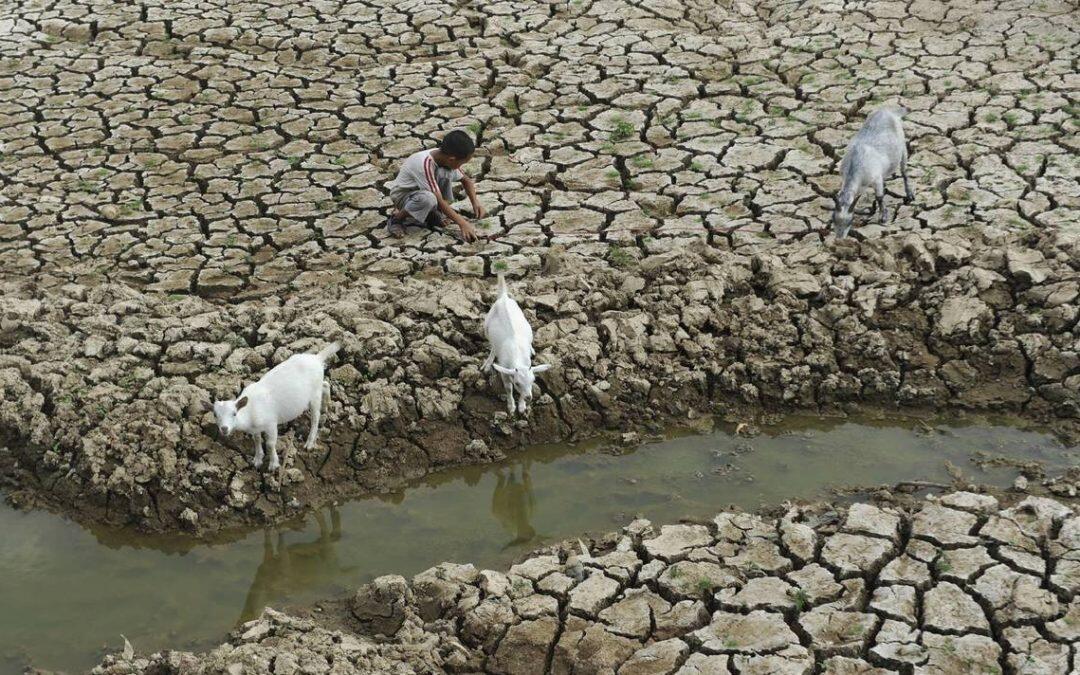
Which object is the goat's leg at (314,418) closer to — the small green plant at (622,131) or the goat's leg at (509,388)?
the goat's leg at (509,388)

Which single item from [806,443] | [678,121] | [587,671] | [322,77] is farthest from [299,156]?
[587,671]

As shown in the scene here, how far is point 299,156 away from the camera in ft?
32.4

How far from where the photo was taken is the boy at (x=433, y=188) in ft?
28.0

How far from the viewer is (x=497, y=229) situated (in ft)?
28.7

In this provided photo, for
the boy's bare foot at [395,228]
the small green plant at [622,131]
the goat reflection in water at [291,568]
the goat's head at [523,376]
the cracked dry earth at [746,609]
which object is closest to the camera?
the cracked dry earth at [746,609]

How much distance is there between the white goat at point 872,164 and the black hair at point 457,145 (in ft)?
8.48

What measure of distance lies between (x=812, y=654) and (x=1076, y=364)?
315 cm

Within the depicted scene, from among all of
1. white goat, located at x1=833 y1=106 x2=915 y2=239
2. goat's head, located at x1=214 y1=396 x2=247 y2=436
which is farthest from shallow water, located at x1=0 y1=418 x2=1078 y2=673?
white goat, located at x1=833 y1=106 x2=915 y2=239

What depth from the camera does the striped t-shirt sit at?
337 inches

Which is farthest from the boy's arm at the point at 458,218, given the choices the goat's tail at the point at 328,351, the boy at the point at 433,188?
the goat's tail at the point at 328,351

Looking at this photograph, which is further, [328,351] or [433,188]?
[433,188]

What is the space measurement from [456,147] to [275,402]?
279 centimetres

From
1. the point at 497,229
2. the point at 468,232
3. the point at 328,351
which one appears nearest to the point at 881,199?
the point at 497,229

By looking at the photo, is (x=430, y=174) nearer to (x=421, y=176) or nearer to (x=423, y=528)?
(x=421, y=176)
